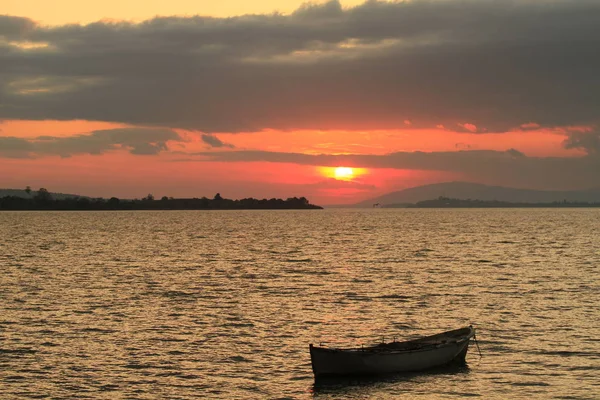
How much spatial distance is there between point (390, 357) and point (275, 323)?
17.5m

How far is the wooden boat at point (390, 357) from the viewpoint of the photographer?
135 feet

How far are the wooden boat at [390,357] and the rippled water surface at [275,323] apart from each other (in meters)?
0.81

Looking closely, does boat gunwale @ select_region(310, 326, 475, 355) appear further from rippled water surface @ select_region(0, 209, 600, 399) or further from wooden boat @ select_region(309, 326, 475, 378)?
rippled water surface @ select_region(0, 209, 600, 399)

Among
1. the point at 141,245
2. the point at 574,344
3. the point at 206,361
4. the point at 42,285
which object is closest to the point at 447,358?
the point at 574,344

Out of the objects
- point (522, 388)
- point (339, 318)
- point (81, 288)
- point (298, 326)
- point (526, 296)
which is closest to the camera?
point (522, 388)

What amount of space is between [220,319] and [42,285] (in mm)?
31386

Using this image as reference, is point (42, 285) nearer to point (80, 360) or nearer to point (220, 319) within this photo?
point (220, 319)

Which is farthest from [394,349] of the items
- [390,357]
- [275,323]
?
[275,323]

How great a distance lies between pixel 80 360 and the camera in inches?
1804

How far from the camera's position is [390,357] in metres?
42.4

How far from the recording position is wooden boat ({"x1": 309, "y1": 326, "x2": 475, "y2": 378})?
41250 millimetres

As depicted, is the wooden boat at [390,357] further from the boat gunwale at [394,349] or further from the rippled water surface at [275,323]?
the rippled water surface at [275,323]

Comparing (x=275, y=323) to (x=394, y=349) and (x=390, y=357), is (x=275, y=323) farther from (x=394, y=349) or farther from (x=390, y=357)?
(x=390, y=357)

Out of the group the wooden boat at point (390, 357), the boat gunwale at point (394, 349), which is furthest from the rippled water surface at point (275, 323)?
the boat gunwale at point (394, 349)
